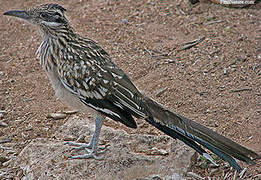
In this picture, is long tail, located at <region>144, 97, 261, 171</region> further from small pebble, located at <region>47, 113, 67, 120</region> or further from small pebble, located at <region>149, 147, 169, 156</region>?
small pebble, located at <region>47, 113, 67, 120</region>

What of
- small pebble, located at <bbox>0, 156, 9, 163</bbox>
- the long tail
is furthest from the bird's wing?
small pebble, located at <bbox>0, 156, 9, 163</bbox>

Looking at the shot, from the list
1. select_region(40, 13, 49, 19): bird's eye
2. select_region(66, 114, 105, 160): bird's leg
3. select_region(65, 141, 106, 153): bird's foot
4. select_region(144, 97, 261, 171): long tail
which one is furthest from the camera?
select_region(65, 141, 106, 153): bird's foot

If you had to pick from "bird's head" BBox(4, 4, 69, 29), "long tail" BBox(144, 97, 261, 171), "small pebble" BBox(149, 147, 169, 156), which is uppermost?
"bird's head" BBox(4, 4, 69, 29)

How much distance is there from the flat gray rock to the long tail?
43cm

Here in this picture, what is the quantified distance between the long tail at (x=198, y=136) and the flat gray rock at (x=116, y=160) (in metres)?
0.43

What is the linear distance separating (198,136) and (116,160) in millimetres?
1092

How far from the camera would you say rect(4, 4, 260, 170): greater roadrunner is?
4.77m

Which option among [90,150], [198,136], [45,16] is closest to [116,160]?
[90,150]

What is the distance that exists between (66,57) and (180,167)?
6.27 feet

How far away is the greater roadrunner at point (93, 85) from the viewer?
4.77 metres

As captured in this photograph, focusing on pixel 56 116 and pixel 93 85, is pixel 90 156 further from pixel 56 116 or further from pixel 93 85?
pixel 56 116

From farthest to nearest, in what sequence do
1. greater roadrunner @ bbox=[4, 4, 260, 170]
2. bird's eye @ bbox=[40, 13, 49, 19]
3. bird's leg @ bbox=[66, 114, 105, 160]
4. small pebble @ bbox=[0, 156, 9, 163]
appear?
1. small pebble @ bbox=[0, 156, 9, 163]
2. bird's leg @ bbox=[66, 114, 105, 160]
3. bird's eye @ bbox=[40, 13, 49, 19]
4. greater roadrunner @ bbox=[4, 4, 260, 170]

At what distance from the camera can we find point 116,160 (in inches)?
199

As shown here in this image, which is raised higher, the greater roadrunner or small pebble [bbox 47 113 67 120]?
the greater roadrunner
